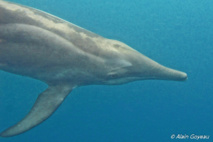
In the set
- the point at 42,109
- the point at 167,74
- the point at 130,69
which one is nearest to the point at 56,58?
the point at 42,109

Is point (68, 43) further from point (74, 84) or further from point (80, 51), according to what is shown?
point (74, 84)

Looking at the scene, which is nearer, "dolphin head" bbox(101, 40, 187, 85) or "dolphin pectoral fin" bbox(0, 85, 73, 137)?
"dolphin pectoral fin" bbox(0, 85, 73, 137)

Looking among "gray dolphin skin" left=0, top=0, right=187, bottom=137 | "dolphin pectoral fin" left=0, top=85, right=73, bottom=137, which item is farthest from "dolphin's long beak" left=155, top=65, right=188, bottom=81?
"dolphin pectoral fin" left=0, top=85, right=73, bottom=137

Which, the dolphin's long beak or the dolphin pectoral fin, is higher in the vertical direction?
the dolphin's long beak

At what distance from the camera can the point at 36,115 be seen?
769cm

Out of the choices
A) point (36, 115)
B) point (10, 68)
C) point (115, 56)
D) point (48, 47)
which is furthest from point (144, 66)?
point (10, 68)

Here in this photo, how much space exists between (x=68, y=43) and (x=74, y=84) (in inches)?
56.0

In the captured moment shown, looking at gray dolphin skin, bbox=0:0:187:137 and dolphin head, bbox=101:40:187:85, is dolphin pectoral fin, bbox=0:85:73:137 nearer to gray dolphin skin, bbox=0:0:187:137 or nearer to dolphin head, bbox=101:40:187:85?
gray dolphin skin, bbox=0:0:187:137

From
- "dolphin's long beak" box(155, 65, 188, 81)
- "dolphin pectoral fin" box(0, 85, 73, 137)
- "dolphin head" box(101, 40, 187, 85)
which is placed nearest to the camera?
"dolphin pectoral fin" box(0, 85, 73, 137)

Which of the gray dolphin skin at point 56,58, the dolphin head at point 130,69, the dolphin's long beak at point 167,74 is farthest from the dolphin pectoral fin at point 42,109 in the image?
the dolphin's long beak at point 167,74

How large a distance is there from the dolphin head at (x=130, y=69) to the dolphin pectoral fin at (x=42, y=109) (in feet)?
4.85

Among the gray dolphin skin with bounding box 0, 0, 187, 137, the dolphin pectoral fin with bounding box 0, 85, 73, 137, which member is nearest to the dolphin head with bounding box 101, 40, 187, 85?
the gray dolphin skin with bounding box 0, 0, 187, 137

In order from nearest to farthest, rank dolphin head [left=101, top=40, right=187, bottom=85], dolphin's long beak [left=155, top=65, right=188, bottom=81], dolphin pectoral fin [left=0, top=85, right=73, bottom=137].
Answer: dolphin pectoral fin [left=0, top=85, right=73, bottom=137]
dolphin head [left=101, top=40, right=187, bottom=85]
dolphin's long beak [left=155, top=65, right=188, bottom=81]

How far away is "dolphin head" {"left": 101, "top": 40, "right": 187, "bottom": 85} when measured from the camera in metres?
8.20
